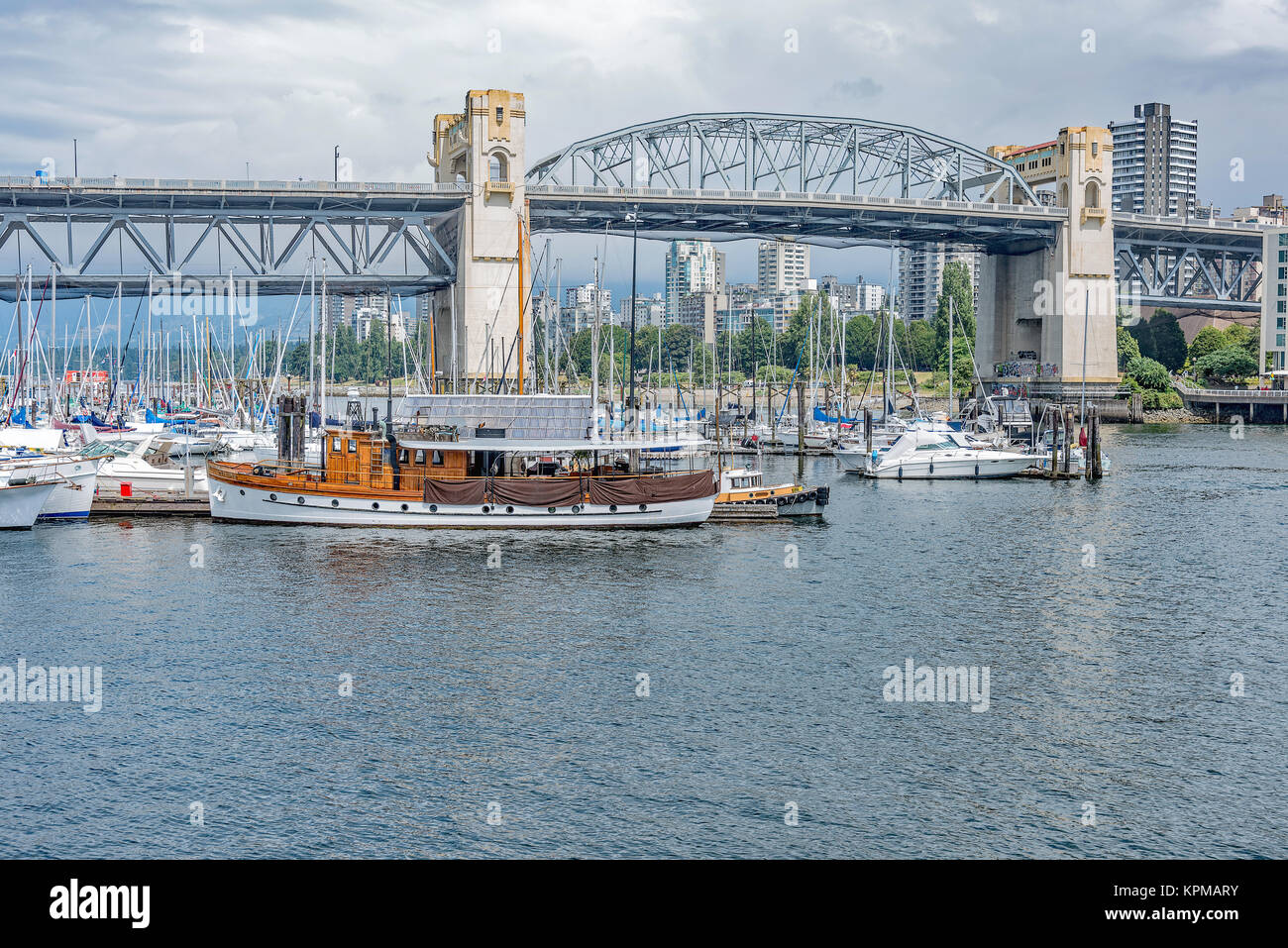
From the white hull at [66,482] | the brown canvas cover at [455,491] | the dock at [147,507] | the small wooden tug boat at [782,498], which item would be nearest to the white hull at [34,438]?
the dock at [147,507]

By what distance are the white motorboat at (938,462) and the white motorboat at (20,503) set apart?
42.1 meters

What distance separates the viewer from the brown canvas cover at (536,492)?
155ft

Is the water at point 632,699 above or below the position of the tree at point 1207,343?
below

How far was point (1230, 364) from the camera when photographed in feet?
468

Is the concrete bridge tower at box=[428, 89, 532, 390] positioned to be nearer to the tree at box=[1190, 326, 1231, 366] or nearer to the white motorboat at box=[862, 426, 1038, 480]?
the white motorboat at box=[862, 426, 1038, 480]

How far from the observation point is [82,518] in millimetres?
48812

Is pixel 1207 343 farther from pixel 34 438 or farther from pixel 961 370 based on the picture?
pixel 34 438

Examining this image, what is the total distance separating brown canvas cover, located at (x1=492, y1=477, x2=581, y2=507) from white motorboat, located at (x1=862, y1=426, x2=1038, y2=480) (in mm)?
27361

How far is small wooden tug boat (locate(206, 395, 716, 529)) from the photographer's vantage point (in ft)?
155

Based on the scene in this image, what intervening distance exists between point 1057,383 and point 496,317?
2333 inches

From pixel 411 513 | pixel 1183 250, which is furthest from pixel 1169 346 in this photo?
pixel 411 513

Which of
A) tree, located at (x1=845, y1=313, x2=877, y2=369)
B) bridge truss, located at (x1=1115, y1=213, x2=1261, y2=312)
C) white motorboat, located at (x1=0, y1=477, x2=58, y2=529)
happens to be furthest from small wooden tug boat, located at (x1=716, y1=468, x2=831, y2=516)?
tree, located at (x1=845, y1=313, x2=877, y2=369)

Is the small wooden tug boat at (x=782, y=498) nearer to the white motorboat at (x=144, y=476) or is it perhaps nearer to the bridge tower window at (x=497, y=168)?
the white motorboat at (x=144, y=476)

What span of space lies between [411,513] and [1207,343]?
443 feet
